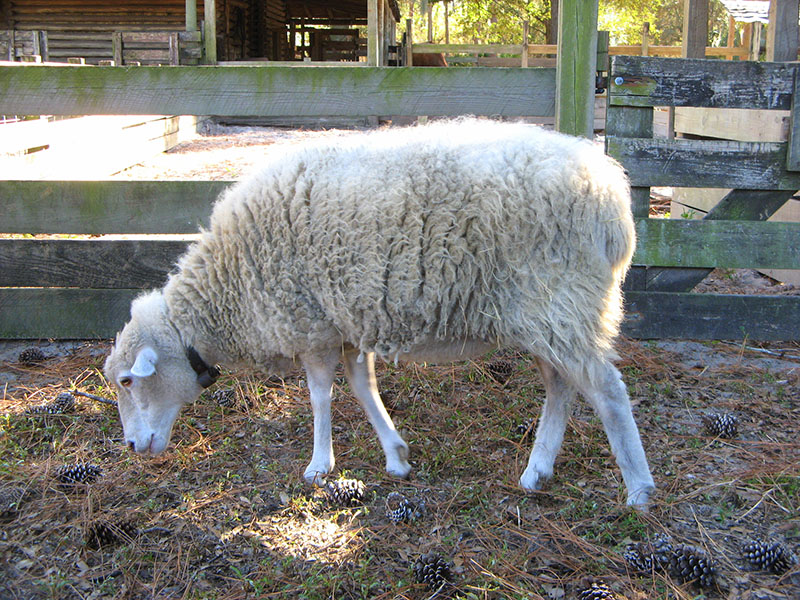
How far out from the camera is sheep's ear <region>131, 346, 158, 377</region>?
3234 millimetres

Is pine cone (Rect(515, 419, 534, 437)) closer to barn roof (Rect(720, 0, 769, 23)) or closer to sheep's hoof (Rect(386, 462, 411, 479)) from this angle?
sheep's hoof (Rect(386, 462, 411, 479))

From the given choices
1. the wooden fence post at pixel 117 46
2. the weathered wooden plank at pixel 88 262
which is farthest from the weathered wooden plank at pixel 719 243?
the wooden fence post at pixel 117 46

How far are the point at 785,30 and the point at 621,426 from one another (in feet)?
12.2

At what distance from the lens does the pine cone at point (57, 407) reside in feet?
13.4

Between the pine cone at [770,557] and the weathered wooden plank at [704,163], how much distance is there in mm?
2439

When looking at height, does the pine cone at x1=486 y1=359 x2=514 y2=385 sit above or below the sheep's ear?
below

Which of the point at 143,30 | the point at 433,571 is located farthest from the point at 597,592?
the point at 143,30

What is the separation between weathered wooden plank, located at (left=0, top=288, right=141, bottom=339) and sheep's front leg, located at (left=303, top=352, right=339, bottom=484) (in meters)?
2.09

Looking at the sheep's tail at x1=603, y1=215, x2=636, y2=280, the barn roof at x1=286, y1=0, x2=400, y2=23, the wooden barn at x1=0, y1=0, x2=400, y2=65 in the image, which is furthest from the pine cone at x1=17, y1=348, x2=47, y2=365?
the barn roof at x1=286, y1=0, x2=400, y2=23

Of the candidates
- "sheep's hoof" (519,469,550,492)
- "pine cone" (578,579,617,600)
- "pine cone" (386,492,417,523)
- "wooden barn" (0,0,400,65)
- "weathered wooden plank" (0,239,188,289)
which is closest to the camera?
"pine cone" (578,579,617,600)

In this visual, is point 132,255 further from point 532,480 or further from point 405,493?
point 532,480

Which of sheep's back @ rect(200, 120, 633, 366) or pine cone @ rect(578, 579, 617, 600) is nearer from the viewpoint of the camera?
pine cone @ rect(578, 579, 617, 600)

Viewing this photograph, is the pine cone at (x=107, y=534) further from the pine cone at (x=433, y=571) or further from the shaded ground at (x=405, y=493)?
the pine cone at (x=433, y=571)

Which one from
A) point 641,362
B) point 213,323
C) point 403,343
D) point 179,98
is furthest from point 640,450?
point 179,98
